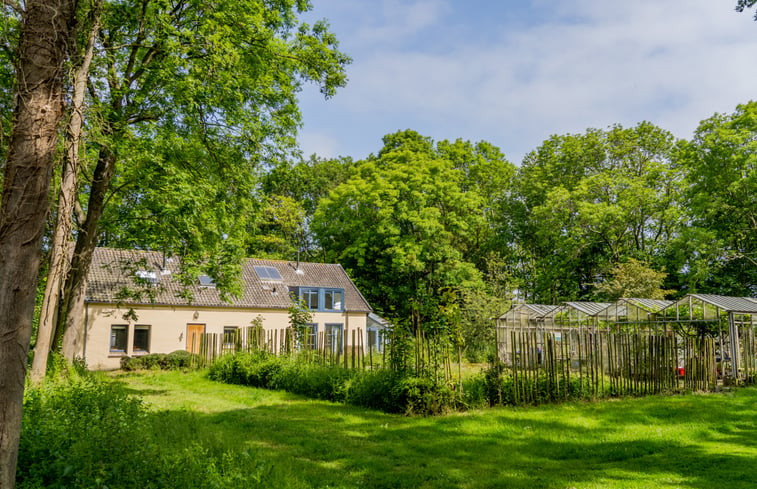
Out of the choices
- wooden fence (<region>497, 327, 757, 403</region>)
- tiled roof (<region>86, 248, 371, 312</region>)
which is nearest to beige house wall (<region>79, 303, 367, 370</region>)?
tiled roof (<region>86, 248, 371, 312</region>)

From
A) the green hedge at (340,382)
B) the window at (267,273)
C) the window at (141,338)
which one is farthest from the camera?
the window at (267,273)

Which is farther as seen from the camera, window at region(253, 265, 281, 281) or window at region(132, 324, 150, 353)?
window at region(253, 265, 281, 281)

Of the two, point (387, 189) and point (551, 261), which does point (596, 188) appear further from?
point (387, 189)

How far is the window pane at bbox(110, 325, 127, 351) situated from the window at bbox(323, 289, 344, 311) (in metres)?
11.1

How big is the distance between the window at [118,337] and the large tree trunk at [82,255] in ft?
35.0

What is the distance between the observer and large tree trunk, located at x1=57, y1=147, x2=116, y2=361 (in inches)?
493

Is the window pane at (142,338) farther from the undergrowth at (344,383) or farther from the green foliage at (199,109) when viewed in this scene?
the green foliage at (199,109)

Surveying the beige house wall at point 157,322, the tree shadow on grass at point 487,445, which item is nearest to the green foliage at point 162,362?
the beige house wall at point 157,322

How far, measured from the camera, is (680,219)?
2978cm

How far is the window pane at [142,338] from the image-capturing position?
24.5 m

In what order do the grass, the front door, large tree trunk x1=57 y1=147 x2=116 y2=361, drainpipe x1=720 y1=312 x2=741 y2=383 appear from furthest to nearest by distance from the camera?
the front door → drainpipe x1=720 y1=312 x2=741 y2=383 → large tree trunk x1=57 y1=147 x2=116 y2=361 → the grass

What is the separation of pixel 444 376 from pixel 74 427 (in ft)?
24.4

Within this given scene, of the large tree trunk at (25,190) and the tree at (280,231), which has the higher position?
the tree at (280,231)

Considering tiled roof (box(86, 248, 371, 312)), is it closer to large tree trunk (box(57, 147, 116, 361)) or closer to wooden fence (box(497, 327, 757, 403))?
large tree trunk (box(57, 147, 116, 361))
